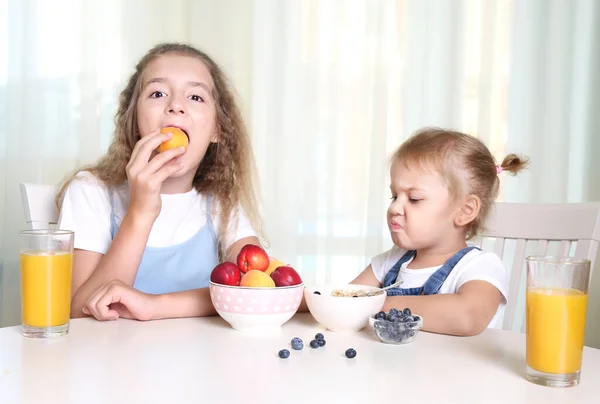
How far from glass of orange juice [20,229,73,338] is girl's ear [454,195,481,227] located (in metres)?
0.88

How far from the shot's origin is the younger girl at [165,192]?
1.41 metres

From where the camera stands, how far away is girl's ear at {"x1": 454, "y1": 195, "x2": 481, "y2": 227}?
1531 mm

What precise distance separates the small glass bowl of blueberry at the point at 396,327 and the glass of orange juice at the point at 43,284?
0.49 metres

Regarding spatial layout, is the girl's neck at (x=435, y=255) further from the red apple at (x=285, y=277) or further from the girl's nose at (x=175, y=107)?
the girl's nose at (x=175, y=107)

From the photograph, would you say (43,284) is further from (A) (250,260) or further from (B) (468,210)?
(B) (468,210)

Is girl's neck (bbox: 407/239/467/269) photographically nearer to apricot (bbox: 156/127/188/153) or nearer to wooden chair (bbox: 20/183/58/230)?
apricot (bbox: 156/127/188/153)

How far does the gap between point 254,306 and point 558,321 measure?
46 centimetres

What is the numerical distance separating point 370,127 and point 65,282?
7.48 ft

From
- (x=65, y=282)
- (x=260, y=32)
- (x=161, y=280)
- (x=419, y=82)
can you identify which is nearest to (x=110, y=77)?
(x=260, y=32)

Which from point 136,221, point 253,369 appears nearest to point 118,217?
point 136,221

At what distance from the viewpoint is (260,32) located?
3.16 m

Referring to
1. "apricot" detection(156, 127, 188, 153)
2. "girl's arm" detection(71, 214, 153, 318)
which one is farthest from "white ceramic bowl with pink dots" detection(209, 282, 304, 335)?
"apricot" detection(156, 127, 188, 153)

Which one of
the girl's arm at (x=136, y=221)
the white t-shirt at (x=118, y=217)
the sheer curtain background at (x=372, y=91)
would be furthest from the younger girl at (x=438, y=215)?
the sheer curtain background at (x=372, y=91)

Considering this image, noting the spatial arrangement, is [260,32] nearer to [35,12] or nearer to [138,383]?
[35,12]
